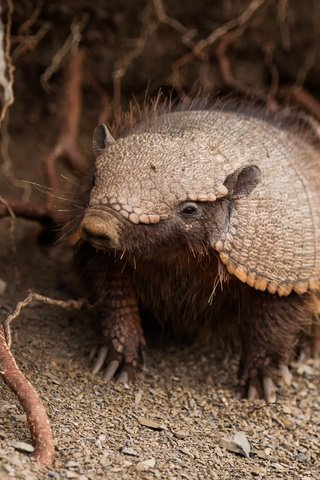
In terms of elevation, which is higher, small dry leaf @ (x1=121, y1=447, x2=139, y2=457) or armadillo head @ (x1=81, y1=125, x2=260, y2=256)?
armadillo head @ (x1=81, y1=125, x2=260, y2=256)

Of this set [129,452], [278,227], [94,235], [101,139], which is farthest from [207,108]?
[129,452]

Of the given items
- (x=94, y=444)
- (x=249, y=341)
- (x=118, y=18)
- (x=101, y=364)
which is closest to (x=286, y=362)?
(x=249, y=341)

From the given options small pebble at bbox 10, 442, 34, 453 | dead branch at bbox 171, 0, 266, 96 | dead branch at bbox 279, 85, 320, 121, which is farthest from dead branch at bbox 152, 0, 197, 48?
small pebble at bbox 10, 442, 34, 453

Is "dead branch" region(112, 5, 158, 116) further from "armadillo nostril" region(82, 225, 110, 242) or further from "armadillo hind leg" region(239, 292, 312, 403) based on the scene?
"armadillo nostril" region(82, 225, 110, 242)

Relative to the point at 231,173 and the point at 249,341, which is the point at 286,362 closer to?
the point at 249,341

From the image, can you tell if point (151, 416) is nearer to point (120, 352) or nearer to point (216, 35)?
point (120, 352)
